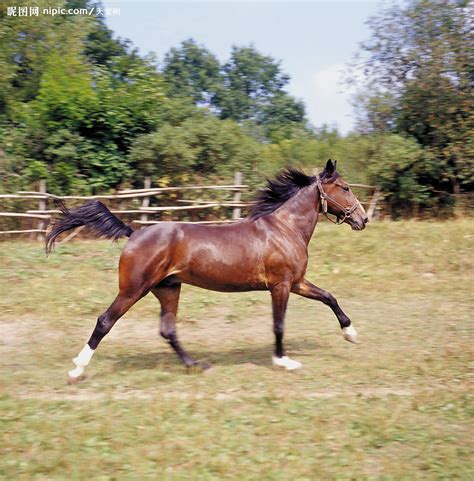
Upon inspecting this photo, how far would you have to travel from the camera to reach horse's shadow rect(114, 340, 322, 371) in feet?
21.8

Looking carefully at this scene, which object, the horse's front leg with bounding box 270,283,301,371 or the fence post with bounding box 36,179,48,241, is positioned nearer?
the horse's front leg with bounding box 270,283,301,371

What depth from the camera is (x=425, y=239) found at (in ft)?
44.7

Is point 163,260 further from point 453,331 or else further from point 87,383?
point 453,331

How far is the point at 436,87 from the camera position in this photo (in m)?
18.4

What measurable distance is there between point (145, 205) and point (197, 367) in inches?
384

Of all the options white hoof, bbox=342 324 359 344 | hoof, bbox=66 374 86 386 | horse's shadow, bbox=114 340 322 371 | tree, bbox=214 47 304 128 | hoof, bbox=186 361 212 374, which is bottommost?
horse's shadow, bbox=114 340 322 371

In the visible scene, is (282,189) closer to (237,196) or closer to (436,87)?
(237,196)

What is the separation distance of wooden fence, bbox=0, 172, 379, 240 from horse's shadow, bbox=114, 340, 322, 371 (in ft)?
23.6

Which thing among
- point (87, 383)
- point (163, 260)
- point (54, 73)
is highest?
point (54, 73)

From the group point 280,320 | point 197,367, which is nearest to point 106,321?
point 197,367

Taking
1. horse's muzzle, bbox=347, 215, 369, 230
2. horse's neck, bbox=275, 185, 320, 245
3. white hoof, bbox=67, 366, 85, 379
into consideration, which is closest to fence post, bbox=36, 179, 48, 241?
white hoof, bbox=67, 366, 85, 379

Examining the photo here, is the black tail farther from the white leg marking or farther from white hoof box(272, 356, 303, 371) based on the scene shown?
white hoof box(272, 356, 303, 371)

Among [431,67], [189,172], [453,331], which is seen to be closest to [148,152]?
[189,172]

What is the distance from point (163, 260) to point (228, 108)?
4430cm
